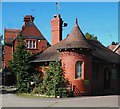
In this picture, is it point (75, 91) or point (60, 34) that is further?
point (60, 34)

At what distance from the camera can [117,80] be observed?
37156 millimetres

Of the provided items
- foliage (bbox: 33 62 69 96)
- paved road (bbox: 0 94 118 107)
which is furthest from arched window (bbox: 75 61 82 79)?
paved road (bbox: 0 94 118 107)

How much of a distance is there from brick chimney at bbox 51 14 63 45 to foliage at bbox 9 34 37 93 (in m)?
8.56

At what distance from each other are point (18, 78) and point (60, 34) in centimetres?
1196

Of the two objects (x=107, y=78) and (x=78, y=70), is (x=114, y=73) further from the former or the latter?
(x=78, y=70)

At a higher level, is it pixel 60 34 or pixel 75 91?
pixel 60 34

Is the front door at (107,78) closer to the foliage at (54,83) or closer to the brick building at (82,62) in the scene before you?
the brick building at (82,62)

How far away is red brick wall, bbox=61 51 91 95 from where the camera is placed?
29.7 meters

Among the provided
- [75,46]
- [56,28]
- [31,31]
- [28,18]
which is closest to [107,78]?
[75,46]

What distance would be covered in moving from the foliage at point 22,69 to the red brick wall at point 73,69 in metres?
4.81

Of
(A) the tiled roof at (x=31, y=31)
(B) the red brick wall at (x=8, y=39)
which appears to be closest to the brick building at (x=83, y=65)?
(A) the tiled roof at (x=31, y=31)

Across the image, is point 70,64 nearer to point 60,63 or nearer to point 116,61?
point 60,63

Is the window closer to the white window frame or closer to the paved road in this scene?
the white window frame

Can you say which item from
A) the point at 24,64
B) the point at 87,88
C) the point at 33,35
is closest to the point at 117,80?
the point at 87,88
